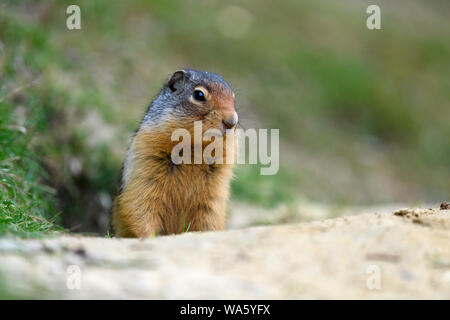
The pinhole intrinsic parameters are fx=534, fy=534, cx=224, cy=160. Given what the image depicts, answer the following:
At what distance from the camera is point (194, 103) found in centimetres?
465

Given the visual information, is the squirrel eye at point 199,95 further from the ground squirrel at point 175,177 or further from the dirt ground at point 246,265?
the dirt ground at point 246,265

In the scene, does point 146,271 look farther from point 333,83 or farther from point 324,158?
point 333,83

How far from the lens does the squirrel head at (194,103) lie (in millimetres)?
4469

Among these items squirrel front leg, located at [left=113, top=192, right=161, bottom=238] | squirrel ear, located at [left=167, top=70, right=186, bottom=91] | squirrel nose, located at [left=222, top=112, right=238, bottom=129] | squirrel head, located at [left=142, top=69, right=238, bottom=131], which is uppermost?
squirrel ear, located at [left=167, top=70, right=186, bottom=91]

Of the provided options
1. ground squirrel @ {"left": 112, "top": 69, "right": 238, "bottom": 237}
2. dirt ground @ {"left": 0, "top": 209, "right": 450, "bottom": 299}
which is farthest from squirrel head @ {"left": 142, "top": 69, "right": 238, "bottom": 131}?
dirt ground @ {"left": 0, "top": 209, "right": 450, "bottom": 299}

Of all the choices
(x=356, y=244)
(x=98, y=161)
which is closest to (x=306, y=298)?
(x=356, y=244)

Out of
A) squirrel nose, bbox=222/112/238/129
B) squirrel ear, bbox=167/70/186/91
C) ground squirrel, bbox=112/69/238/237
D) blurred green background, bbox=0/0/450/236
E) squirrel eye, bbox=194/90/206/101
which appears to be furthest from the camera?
blurred green background, bbox=0/0/450/236

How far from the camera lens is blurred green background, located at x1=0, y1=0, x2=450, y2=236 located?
6422 millimetres

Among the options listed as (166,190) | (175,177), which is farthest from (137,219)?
(175,177)

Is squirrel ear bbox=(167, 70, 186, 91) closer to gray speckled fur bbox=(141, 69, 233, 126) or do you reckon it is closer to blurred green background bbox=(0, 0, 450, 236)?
gray speckled fur bbox=(141, 69, 233, 126)

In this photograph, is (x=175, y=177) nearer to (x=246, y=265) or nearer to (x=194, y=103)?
(x=194, y=103)

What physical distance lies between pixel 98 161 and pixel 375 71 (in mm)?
9930

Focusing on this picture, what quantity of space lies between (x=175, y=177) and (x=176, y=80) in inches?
41.8

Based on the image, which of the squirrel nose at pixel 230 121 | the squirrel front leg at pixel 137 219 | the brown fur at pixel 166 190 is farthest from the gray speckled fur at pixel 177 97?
the squirrel front leg at pixel 137 219
